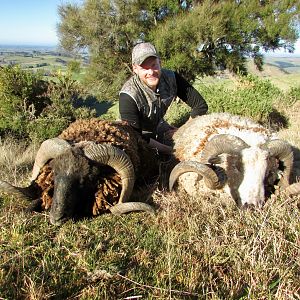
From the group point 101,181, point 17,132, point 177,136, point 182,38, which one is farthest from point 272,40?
point 101,181

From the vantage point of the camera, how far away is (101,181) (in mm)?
4516

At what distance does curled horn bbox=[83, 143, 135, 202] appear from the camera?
13.9 ft

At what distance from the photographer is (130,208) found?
4246 mm

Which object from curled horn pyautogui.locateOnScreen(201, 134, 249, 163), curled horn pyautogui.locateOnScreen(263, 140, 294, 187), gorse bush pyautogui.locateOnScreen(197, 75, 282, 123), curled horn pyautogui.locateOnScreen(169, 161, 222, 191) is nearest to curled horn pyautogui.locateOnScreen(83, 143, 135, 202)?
curled horn pyautogui.locateOnScreen(169, 161, 222, 191)

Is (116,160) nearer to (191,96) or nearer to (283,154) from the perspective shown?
(283,154)

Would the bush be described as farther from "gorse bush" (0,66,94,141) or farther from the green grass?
the green grass

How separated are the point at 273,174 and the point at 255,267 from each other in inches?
86.3

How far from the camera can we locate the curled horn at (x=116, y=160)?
4246 mm

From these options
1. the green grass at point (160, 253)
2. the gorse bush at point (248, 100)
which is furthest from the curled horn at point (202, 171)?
the gorse bush at point (248, 100)

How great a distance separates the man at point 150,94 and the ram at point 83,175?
70 centimetres

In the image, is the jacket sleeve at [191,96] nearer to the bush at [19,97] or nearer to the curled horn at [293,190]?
the curled horn at [293,190]

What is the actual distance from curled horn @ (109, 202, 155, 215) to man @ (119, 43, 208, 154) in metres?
1.68

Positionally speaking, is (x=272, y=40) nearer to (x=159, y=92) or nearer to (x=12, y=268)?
(x=159, y=92)

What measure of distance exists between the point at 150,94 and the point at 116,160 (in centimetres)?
175
